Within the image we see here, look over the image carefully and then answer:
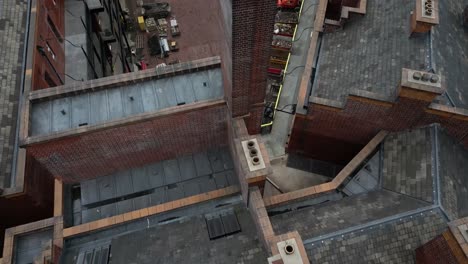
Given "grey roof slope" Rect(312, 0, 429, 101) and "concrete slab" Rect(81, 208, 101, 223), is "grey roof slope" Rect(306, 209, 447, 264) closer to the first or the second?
"grey roof slope" Rect(312, 0, 429, 101)

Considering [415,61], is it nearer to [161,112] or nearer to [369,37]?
[369,37]

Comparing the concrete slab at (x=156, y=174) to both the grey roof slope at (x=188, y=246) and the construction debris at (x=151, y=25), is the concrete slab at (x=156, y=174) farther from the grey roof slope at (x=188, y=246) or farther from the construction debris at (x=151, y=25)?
the construction debris at (x=151, y=25)

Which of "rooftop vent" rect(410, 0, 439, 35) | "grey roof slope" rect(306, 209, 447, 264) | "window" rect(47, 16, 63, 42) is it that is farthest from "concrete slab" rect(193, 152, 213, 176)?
"window" rect(47, 16, 63, 42)

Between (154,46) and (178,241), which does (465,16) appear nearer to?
(178,241)

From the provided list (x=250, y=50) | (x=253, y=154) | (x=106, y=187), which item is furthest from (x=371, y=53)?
(x=106, y=187)

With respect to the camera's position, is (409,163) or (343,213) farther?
(409,163)

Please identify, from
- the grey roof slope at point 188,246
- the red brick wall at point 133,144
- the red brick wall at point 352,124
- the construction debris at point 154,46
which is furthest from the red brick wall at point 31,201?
the construction debris at point 154,46
